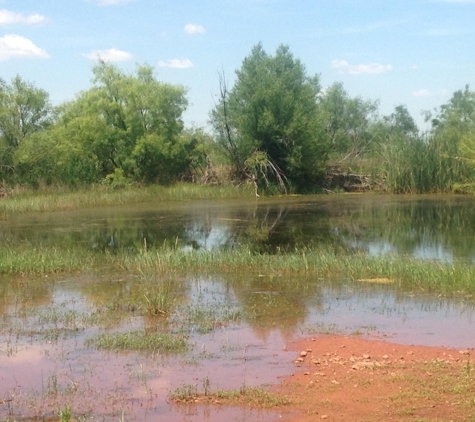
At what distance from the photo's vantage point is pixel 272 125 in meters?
41.6

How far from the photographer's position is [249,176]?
42.2 meters

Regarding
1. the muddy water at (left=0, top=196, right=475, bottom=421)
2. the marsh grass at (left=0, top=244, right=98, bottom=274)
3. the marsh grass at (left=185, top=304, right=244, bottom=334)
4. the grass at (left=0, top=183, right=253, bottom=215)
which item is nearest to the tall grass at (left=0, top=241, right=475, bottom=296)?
the marsh grass at (left=0, top=244, right=98, bottom=274)

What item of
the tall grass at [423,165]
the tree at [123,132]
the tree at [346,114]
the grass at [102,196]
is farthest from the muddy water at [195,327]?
the tree at [346,114]

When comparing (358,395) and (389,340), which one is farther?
(389,340)

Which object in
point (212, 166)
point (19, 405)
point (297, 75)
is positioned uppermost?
point (297, 75)

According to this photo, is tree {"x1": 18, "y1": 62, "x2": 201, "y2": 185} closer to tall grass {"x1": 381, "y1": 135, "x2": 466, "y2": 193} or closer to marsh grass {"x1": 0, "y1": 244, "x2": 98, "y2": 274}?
tall grass {"x1": 381, "y1": 135, "x2": 466, "y2": 193}

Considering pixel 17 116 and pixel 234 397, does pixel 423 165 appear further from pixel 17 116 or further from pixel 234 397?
pixel 234 397

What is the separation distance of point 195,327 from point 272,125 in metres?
32.8

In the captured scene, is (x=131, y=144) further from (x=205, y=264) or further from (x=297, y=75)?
(x=205, y=264)

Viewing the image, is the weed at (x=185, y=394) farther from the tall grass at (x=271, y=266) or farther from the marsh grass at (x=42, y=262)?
the marsh grass at (x=42, y=262)

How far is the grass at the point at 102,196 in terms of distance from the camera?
102ft

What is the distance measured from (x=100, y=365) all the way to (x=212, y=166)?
35588mm

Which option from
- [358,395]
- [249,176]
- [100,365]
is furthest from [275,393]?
[249,176]

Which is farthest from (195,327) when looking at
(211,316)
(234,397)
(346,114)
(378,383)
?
(346,114)
